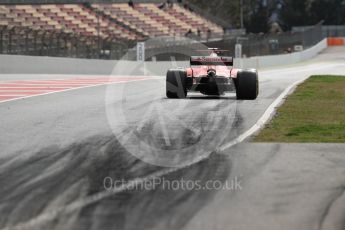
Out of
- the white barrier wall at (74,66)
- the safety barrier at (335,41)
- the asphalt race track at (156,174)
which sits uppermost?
the safety barrier at (335,41)

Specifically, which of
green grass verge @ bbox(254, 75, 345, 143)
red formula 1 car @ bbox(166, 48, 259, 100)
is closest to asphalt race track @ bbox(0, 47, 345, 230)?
green grass verge @ bbox(254, 75, 345, 143)

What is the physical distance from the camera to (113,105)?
13727 mm

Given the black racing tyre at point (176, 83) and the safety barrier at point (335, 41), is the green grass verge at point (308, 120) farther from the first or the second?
the safety barrier at point (335, 41)

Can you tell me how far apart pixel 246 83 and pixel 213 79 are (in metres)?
0.79

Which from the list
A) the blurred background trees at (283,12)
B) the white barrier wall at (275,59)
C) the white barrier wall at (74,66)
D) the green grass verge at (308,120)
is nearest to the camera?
the green grass verge at (308,120)

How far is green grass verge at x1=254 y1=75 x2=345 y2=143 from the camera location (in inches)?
383

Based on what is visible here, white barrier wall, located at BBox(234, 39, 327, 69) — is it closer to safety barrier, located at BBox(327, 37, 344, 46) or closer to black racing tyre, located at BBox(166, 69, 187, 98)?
safety barrier, located at BBox(327, 37, 344, 46)

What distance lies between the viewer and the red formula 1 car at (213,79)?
1518 cm

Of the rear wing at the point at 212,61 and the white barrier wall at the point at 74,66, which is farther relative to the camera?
the white barrier wall at the point at 74,66

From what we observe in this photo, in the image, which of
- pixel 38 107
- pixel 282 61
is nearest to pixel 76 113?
pixel 38 107

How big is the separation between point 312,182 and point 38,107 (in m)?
7.31

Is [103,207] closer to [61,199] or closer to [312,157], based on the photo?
[61,199]

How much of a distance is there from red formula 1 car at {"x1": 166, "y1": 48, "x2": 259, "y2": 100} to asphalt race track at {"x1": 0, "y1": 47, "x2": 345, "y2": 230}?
3325 millimetres

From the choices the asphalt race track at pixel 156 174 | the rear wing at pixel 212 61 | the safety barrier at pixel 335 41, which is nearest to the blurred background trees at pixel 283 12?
the safety barrier at pixel 335 41
